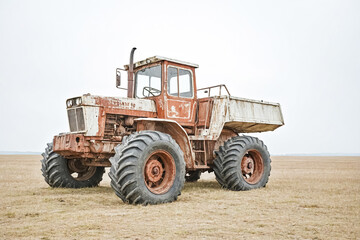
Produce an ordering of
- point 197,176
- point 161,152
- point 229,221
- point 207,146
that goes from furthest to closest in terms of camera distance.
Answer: point 197,176, point 207,146, point 161,152, point 229,221

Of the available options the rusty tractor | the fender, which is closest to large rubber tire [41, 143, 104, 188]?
the rusty tractor

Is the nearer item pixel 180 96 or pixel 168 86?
pixel 168 86

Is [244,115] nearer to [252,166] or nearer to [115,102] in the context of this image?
[252,166]

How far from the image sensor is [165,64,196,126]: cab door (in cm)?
971

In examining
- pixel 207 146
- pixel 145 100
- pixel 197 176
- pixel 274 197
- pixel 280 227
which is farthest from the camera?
pixel 197 176

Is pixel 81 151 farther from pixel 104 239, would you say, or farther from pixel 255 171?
pixel 255 171

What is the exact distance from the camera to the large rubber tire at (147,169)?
7.10 meters

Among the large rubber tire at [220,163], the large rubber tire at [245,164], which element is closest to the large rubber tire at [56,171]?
the large rubber tire at [220,163]

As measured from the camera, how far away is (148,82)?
32.8 feet

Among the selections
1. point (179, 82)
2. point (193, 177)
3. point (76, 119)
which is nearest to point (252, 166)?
point (193, 177)

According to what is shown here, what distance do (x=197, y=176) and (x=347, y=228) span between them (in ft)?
24.7

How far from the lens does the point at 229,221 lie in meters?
5.85

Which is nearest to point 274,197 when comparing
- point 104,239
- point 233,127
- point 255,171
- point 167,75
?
point 255,171

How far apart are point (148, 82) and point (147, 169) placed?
10.0 ft
